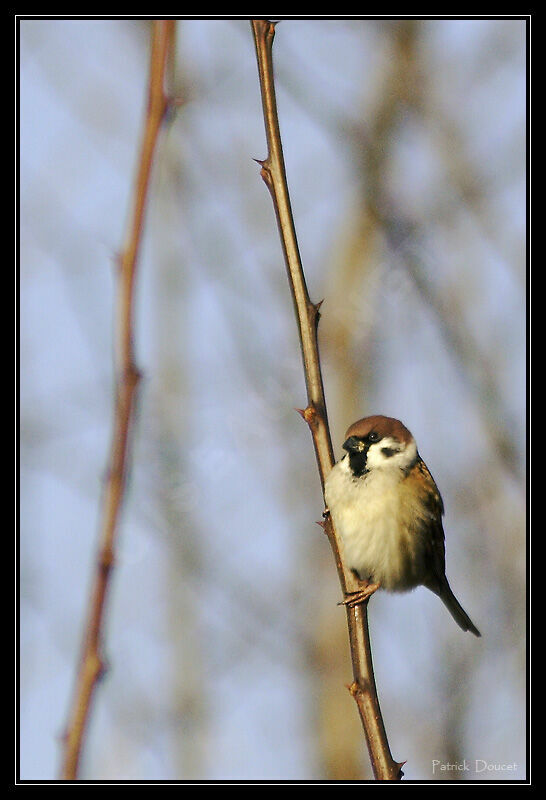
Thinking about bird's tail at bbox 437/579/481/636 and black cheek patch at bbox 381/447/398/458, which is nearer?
black cheek patch at bbox 381/447/398/458

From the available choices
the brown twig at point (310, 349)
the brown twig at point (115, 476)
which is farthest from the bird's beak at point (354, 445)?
the brown twig at point (115, 476)

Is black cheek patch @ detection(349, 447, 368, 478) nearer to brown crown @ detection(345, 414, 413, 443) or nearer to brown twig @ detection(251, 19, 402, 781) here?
brown crown @ detection(345, 414, 413, 443)

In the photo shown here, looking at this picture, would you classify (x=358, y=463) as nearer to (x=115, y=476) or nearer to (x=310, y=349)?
(x=310, y=349)

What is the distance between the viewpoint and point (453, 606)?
10.9 ft

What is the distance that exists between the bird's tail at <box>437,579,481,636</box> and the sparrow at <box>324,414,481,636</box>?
4.9 inches

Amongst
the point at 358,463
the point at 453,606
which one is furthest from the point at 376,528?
Answer: the point at 453,606

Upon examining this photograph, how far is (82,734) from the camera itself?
0.85 m

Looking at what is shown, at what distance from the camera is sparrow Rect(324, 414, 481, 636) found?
277 cm

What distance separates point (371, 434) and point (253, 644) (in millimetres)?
2317

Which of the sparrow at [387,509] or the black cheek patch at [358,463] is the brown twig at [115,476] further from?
the black cheek patch at [358,463]

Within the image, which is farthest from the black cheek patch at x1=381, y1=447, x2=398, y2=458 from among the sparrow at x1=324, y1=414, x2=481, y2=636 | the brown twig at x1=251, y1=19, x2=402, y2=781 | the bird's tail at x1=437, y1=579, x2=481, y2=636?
the brown twig at x1=251, y1=19, x2=402, y2=781

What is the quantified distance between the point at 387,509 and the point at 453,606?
65 cm

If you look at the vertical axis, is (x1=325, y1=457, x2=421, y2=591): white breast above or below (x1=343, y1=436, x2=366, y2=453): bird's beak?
below
